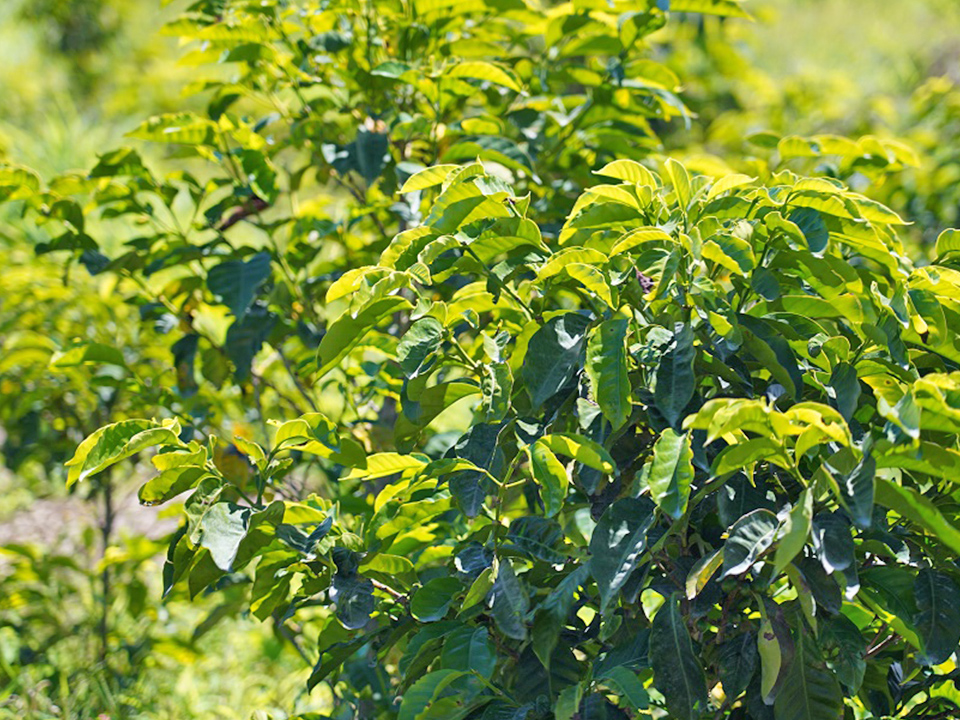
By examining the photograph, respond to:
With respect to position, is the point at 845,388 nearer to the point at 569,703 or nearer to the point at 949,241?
the point at 949,241

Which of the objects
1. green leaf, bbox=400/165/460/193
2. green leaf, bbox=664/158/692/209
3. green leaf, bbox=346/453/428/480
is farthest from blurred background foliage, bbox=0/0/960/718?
green leaf, bbox=400/165/460/193

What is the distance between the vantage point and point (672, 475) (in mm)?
1048

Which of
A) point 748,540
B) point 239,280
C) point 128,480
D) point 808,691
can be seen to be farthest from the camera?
point 128,480

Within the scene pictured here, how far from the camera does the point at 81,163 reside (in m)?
7.09

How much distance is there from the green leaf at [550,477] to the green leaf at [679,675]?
0.21 metres

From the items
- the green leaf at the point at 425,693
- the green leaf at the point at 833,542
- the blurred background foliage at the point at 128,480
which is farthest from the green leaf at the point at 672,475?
the blurred background foliage at the point at 128,480

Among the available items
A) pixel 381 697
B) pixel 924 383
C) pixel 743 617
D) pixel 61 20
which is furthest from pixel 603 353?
pixel 61 20

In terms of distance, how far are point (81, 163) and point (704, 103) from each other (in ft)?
14.4

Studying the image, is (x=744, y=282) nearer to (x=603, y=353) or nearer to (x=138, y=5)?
(x=603, y=353)

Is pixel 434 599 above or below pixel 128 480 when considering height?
above

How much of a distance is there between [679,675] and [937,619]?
0.98 ft

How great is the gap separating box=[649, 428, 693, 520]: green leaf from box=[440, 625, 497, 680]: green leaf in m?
0.33

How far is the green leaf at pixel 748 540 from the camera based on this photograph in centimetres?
106

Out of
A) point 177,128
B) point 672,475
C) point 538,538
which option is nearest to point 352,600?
point 538,538
